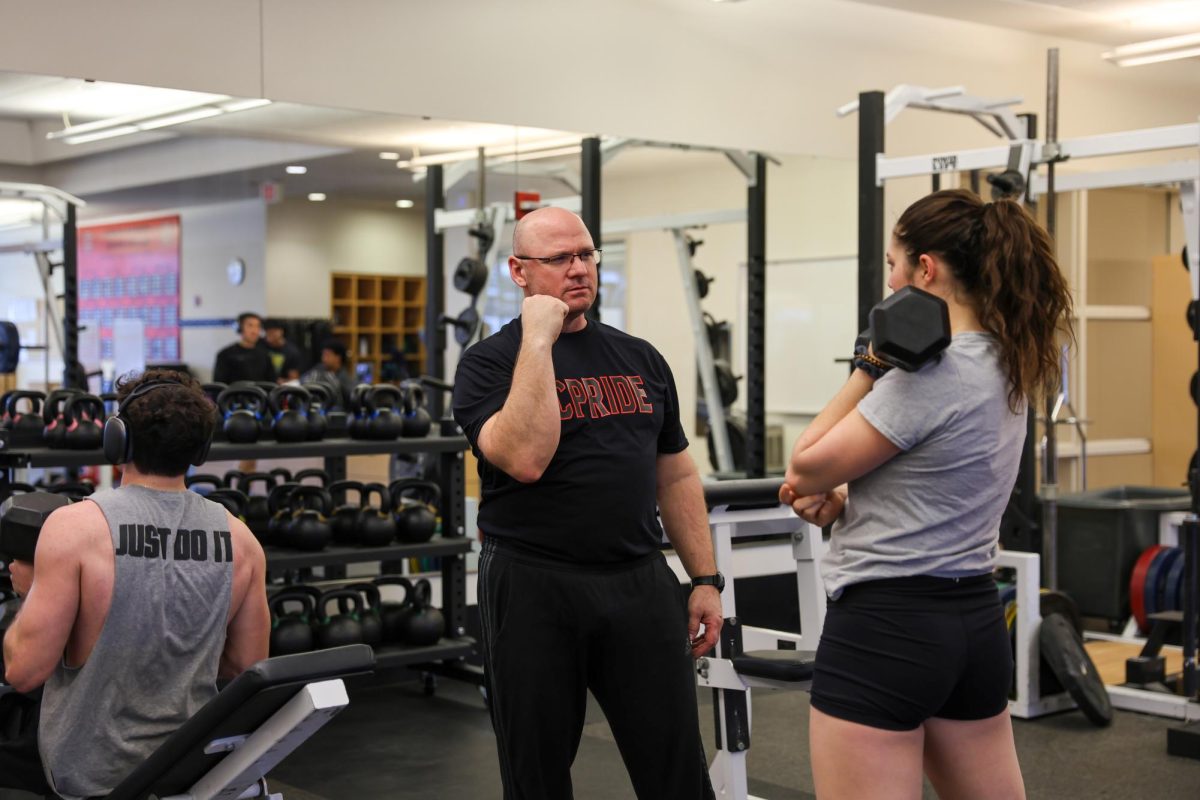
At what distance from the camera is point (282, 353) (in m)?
4.83

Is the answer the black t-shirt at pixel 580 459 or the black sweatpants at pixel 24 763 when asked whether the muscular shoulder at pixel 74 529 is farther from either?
the black t-shirt at pixel 580 459

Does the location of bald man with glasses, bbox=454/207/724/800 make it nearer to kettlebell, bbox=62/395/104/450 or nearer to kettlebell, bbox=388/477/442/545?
kettlebell, bbox=62/395/104/450

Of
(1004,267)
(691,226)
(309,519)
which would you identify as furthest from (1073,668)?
(1004,267)

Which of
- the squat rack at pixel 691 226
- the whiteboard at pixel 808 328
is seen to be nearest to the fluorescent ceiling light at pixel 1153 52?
the whiteboard at pixel 808 328

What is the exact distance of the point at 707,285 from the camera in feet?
21.4

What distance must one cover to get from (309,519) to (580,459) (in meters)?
2.21

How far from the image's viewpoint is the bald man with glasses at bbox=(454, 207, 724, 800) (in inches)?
83.0

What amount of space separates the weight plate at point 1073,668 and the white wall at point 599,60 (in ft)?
8.39

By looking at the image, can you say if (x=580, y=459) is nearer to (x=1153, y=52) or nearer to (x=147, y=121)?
(x=147, y=121)

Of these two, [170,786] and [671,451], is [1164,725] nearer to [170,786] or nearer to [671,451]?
[671,451]

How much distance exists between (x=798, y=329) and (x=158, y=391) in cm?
523

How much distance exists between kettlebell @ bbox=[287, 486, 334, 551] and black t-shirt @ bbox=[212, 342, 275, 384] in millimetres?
607

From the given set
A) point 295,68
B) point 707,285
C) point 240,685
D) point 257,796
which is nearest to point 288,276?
point 295,68

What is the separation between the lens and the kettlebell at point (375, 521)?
4.29 metres
